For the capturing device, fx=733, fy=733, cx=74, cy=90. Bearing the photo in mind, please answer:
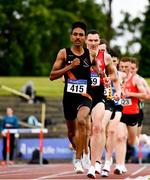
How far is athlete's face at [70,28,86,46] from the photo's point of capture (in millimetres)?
10430

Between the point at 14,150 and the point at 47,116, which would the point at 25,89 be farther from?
the point at 14,150

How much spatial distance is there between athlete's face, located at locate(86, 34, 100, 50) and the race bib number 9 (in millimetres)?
860

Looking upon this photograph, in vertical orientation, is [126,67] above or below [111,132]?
above

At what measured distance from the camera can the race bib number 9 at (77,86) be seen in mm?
10422

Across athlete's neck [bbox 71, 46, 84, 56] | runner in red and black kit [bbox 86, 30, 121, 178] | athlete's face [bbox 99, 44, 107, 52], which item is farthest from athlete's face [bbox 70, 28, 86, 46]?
athlete's face [bbox 99, 44, 107, 52]

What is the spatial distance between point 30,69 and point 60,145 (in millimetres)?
50910

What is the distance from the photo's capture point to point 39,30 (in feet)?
233

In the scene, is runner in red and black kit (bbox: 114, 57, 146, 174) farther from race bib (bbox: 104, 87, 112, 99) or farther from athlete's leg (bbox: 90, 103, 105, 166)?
athlete's leg (bbox: 90, 103, 105, 166)

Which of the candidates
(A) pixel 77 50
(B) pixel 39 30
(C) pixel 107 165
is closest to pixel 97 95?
(A) pixel 77 50

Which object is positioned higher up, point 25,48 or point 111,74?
point 25,48

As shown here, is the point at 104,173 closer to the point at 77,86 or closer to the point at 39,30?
the point at 77,86

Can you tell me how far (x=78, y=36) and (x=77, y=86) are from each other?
0.71 meters

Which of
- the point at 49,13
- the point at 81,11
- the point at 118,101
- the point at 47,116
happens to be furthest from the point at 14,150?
the point at 81,11

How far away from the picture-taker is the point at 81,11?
7969cm
